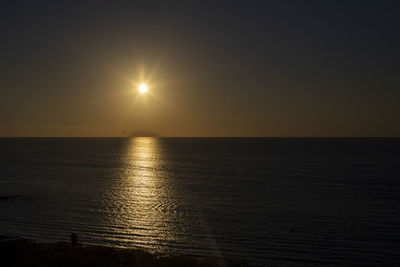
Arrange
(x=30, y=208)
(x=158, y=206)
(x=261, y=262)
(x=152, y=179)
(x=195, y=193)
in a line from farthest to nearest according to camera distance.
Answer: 1. (x=152, y=179)
2. (x=195, y=193)
3. (x=158, y=206)
4. (x=30, y=208)
5. (x=261, y=262)

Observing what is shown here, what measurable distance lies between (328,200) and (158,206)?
27.0 meters

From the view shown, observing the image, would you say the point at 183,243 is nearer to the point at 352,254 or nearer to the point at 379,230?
the point at 352,254

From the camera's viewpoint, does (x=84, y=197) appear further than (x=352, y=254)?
Yes

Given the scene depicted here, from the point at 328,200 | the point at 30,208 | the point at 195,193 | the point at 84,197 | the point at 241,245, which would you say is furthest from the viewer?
the point at 195,193

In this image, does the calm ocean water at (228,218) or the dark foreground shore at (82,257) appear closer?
the dark foreground shore at (82,257)

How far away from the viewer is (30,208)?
45875 mm

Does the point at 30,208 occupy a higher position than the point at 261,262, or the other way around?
the point at 30,208

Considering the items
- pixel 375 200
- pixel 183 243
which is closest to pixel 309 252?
pixel 183 243

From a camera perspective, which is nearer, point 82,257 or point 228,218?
point 82,257

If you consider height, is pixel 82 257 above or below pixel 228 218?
below

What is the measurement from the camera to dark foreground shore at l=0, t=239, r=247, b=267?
2361cm

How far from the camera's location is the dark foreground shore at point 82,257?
23.6 meters

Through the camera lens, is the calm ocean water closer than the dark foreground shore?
No

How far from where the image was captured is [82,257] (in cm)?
2447
